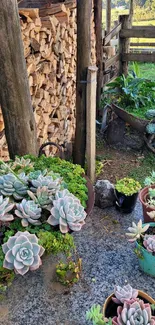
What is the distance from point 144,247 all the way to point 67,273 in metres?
0.41

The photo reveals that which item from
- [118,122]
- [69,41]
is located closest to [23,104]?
[69,41]

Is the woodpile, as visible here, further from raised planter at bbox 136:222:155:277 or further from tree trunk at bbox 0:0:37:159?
raised planter at bbox 136:222:155:277

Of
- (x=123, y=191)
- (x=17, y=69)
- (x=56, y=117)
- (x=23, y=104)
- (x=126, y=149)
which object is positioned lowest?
(x=126, y=149)

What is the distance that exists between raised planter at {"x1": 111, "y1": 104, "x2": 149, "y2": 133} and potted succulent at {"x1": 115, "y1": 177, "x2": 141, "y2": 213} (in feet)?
3.71

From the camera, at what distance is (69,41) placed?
2959 millimetres

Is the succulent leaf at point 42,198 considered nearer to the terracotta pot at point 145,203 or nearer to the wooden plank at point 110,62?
the terracotta pot at point 145,203

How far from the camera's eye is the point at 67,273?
1.49 m

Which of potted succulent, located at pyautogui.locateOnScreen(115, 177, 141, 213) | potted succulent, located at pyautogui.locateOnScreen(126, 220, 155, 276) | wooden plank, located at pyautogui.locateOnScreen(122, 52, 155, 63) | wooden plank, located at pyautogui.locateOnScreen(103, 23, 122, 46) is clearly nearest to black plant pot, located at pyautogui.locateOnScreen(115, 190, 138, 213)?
potted succulent, located at pyautogui.locateOnScreen(115, 177, 141, 213)

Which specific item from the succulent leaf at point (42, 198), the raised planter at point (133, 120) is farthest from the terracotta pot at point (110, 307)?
the raised planter at point (133, 120)

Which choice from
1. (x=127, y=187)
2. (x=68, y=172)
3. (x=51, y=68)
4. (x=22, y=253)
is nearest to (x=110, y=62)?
(x=51, y=68)

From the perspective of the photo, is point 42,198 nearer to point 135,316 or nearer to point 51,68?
point 135,316

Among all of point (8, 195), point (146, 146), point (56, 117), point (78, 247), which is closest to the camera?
point (8, 195)

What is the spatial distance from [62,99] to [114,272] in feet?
5.54

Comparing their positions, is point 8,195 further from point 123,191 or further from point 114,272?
point 123,191
